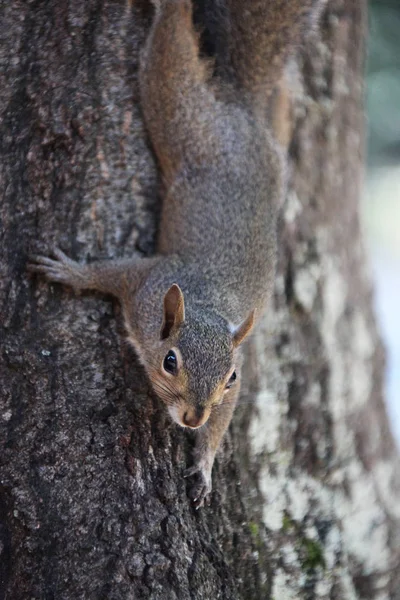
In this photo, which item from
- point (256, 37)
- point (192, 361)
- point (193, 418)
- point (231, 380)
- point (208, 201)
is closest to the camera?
point (193, 418)

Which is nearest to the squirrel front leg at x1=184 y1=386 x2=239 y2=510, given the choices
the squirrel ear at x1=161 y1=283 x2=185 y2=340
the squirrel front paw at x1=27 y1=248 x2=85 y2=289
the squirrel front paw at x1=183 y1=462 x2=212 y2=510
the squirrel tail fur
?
the squirrel front paw at x1=183 y1=462 x2=212 y2=510

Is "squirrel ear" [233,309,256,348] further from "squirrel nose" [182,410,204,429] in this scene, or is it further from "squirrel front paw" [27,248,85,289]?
"squirrel front paw" [27,248,85,289]

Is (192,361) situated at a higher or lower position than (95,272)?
lower

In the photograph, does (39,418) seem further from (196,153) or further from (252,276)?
(196,153)

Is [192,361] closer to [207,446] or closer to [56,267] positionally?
[207,446]

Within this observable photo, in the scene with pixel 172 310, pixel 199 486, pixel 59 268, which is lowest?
pixel 199 486

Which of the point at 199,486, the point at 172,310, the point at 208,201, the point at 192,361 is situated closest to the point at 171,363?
the point at 192,361

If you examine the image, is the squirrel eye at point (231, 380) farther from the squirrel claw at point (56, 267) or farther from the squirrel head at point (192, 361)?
the squirrel claw at point (56, 267)
